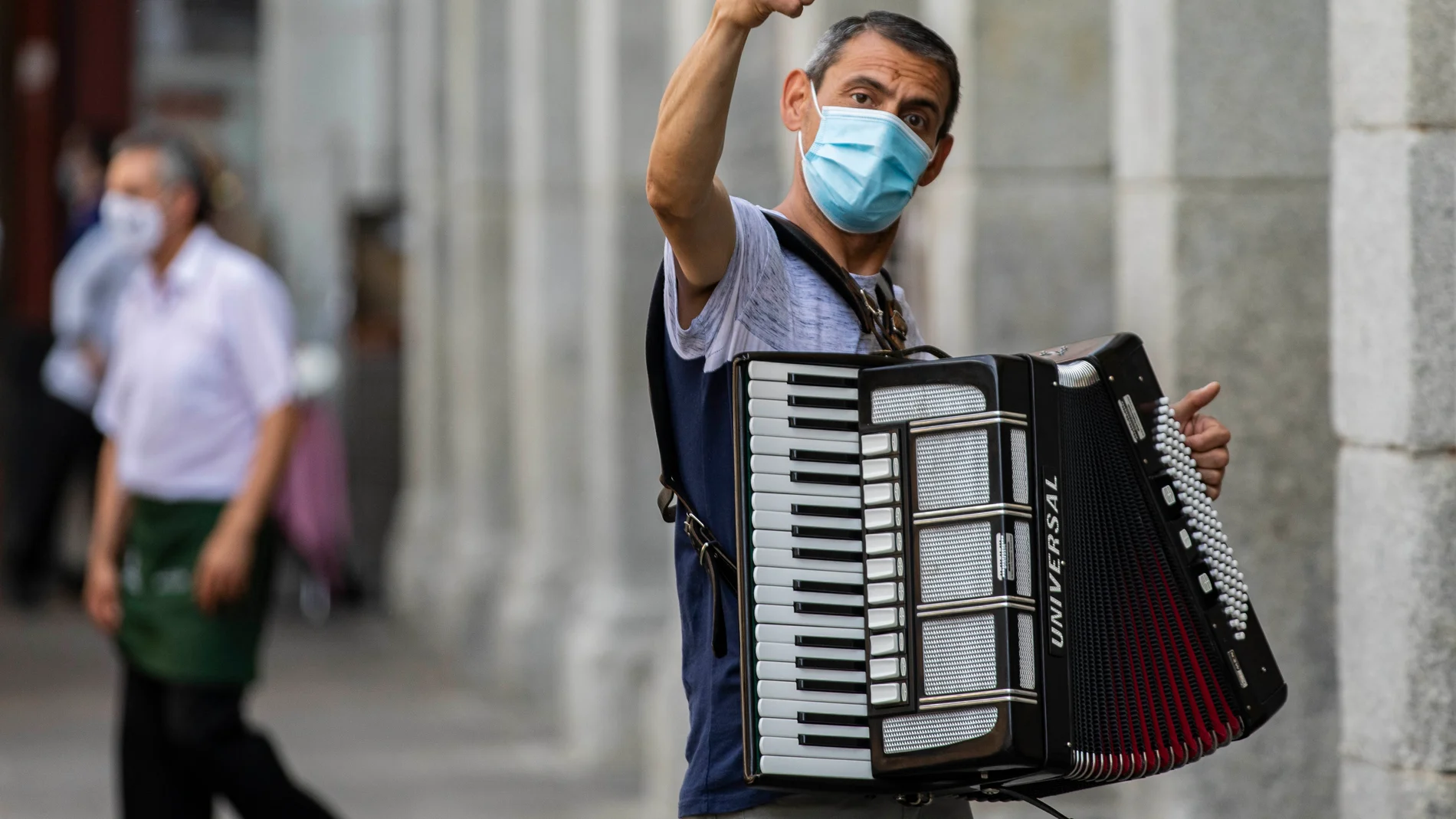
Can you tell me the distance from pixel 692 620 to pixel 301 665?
8.27 meters

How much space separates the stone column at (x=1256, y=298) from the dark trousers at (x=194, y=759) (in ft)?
6.67

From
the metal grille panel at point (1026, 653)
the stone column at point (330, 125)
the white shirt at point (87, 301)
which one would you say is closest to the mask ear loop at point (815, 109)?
the metal grille panel at point (1026, 653)

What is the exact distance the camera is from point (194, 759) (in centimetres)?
562

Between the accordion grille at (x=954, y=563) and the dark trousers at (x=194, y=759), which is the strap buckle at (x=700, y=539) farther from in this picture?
the dark trousers at (x=194, y=759)

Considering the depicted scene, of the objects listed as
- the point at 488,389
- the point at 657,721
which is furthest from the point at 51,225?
the point at 657,721

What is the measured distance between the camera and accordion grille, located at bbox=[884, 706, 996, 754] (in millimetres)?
2957

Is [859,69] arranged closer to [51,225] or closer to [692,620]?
[692,620]

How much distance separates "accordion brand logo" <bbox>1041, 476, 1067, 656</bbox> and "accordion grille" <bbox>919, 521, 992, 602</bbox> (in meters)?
0.10

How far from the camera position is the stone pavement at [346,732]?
8.09 meters

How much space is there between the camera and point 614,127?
333 inches

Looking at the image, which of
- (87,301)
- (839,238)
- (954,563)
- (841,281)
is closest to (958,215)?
(839,238)

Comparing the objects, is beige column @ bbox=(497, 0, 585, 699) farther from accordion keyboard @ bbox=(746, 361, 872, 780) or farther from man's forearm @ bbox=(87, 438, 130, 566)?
accordion keyboard @ bbox=(746, 361, 872, 780)

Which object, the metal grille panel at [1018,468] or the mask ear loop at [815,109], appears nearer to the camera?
the metal grille panel at [1018,468]

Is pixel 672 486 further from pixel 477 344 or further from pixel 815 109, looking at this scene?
pixel 477 344
